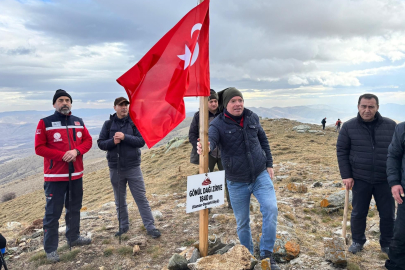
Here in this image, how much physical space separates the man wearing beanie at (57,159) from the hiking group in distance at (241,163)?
2 cm

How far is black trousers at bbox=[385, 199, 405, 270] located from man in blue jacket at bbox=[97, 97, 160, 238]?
4741mm

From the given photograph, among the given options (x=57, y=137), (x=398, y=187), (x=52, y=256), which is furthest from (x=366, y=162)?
(x=52, y=256)

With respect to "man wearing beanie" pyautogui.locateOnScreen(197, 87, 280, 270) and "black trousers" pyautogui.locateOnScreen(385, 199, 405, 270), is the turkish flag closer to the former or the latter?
"man wearing beanie" pyautogui.locateOnScreen(197, 87, 280, 270)

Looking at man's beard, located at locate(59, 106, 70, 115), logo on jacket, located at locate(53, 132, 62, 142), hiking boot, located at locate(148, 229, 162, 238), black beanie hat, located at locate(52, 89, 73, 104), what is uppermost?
black beanie hat, located at locate(52, 89, 73, 104)

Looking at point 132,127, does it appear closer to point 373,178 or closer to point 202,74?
point 202,74

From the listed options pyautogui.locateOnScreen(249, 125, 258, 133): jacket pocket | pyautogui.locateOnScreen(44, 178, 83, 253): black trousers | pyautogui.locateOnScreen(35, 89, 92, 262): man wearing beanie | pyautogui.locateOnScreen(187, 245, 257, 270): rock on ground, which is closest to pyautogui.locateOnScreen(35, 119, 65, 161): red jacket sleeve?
pyautogui.locateOnScreen(35, 89, 92, 262): man wearing beanie

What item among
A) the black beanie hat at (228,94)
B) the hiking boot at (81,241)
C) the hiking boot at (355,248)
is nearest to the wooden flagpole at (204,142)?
the black beanie hat at (228,94)

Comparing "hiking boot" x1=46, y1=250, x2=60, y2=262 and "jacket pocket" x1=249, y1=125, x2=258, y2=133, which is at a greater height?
"jacket pocket" x1=249, y1=125, x2=258, y2=133

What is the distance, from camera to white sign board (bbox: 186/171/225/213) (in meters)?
3.68

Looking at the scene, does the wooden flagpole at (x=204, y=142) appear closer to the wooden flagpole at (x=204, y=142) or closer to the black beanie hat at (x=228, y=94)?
the wooden flagpole at (x=204, y=142)

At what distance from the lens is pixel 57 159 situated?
5395mm

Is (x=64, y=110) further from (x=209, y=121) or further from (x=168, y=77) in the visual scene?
(x=209, y=121)

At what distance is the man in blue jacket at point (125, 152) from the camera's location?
6117mm

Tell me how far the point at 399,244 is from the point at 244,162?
2.65 m
